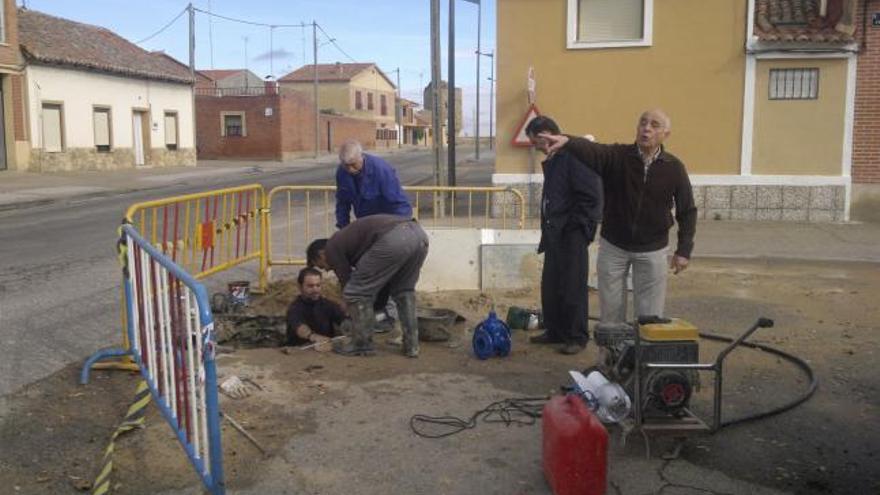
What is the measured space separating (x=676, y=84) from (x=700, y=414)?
36.6 feet

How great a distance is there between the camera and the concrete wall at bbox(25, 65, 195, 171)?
28375 mm

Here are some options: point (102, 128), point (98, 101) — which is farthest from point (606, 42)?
point (102, 128)

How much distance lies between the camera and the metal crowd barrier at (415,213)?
956cm

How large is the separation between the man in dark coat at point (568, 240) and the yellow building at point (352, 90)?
67267 mm

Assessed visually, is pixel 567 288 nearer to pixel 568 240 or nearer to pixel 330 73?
pixel 568 240

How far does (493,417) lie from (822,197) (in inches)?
472

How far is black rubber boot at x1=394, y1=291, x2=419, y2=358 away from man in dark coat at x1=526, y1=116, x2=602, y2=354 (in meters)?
1.09

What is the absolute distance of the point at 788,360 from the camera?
616 cm

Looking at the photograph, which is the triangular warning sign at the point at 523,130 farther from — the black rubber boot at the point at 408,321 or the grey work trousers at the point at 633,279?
the grey work trousers at the point at 633,279

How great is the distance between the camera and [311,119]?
179ft

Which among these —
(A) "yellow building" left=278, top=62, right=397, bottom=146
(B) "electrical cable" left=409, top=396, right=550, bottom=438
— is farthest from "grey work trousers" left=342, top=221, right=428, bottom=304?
(A) "yellow building" left=278, top=62, right=397, bottom=146

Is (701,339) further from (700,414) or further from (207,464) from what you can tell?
(207,464)

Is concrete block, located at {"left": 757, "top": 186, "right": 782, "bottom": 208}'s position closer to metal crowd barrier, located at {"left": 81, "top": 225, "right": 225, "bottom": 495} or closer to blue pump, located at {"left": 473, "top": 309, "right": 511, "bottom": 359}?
blue pump, located at {"left": 473, "top": 309, "right": 511, "bottom": 359}

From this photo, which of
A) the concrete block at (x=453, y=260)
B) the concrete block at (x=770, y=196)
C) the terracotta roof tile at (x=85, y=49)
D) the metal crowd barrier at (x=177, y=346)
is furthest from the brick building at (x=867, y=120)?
the terracotta roof tile at (x=85, y=49)
